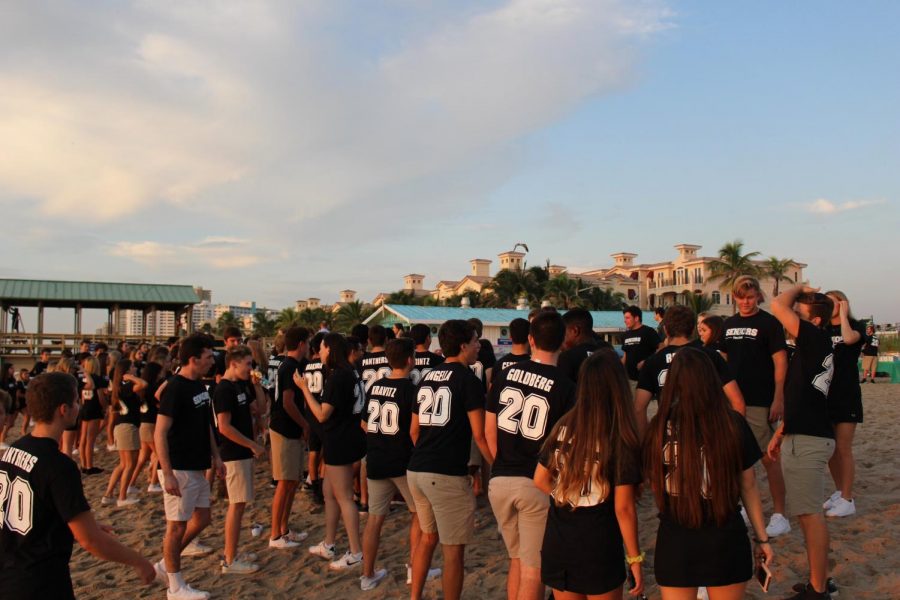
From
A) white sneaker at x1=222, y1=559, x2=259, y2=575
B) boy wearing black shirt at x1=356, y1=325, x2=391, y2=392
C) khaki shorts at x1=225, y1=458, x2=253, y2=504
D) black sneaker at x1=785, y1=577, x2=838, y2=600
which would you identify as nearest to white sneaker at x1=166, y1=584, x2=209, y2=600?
white sneaker at x1=222, y1=559, x2=259, y2=575

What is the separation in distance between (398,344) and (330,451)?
4.46ft

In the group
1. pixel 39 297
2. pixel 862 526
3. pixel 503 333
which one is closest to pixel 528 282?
pixel 503 333

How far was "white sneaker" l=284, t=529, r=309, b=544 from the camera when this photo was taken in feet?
21.3

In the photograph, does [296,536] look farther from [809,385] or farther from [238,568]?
[809,385]

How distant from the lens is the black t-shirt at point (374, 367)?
6.58 m

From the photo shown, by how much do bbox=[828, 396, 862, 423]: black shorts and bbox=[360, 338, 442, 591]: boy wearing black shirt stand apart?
3.85m

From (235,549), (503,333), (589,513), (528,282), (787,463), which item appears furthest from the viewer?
(528,282)

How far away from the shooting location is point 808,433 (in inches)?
177

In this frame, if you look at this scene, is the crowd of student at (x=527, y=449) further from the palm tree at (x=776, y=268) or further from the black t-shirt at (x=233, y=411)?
the palm tree at (x=776, y=268)

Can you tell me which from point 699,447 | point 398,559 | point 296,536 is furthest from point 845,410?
point 296,536

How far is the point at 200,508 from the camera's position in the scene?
18.0 ft

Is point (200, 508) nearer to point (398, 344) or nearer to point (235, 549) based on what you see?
point (235, 549)

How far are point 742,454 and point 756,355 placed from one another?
2936 millimetres

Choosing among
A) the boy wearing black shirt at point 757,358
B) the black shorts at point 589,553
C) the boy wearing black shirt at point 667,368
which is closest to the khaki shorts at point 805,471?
the boy wearing black shirt at point 667,368
